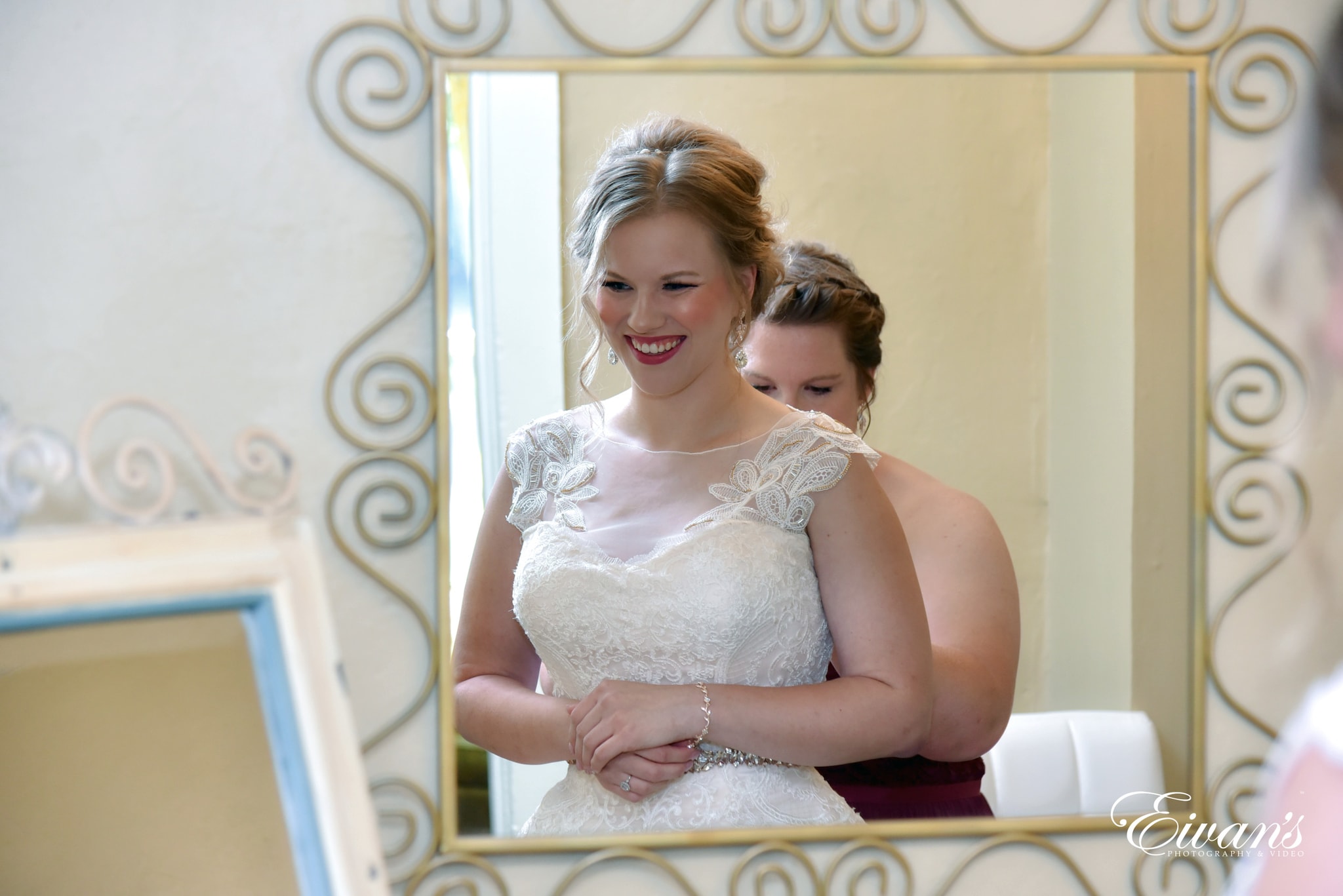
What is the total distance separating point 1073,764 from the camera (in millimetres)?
1065

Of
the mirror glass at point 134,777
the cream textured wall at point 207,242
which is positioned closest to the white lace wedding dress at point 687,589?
the cream textured wall at point 207,242

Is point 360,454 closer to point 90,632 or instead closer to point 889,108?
point 90,632

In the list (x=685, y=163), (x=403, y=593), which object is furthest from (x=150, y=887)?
(x=685, y=163)

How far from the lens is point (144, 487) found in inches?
32.3

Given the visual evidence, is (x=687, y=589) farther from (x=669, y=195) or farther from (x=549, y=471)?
(x=669, y=195)

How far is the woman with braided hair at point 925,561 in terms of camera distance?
1046mm

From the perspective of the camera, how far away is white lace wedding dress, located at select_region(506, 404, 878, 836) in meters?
1.02

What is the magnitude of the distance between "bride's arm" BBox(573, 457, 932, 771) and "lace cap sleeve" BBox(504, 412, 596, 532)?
0.54 feet

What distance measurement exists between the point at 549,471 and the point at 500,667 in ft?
0.59

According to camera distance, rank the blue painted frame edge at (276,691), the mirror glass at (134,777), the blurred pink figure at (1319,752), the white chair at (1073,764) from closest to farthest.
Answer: the blurred pink figure at (1319,752) < the blue painted frame edge at (276,691) < the mirror glass at (134,777) < the white chair at (1073,764)

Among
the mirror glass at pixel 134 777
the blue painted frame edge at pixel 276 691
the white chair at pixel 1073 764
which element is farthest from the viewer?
the white chair at pixel 1073 764

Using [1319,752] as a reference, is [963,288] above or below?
above

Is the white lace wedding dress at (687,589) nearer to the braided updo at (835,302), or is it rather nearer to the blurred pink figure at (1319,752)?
the braided updo at (835,302)

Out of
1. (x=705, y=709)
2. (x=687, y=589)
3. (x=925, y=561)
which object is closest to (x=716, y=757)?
(x=705, y=709)
